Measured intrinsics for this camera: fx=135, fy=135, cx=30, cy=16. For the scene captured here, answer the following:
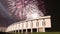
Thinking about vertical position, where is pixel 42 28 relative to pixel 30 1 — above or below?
below

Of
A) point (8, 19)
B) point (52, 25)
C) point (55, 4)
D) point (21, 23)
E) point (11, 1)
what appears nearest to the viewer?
point (52, 25)

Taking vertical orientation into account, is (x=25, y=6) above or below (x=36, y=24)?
above

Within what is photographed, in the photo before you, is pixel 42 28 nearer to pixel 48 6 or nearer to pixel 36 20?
pixel 36 20

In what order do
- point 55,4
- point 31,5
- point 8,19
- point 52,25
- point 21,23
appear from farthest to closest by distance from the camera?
point 8,19, point 55,4, point 21,23, point 31,5, point 52,25

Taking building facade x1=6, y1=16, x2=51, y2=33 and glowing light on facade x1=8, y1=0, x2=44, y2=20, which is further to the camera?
glowing light on facade x1=8, y1=0, x2=44, y2=20

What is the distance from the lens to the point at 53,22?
18.2 metres

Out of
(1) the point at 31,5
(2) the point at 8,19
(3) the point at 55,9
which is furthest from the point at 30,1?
(2) the point at 8,19

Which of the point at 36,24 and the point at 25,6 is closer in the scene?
the point at 36,24

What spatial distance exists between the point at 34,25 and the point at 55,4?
7016mm

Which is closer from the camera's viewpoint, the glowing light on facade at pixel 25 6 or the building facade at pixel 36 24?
the building facade at pixel 36 24

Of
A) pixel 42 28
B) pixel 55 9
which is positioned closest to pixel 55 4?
pixel 55 9

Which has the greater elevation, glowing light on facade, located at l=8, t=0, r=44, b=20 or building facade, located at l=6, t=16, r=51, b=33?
glowing light on facade, located at l=8, t=0, r=44, b=20

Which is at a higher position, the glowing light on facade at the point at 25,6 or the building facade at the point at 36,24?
the glowing light on facade at the point at 25,6

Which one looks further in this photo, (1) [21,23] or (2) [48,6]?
(2) [48,6]
